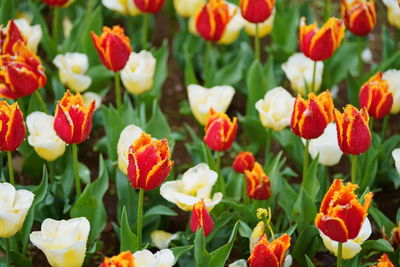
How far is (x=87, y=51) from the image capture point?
10.1ft

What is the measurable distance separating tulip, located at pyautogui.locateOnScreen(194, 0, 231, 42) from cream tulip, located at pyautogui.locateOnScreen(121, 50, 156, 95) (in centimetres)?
21

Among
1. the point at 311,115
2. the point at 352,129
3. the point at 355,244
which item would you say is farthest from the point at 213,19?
the point at 355,244

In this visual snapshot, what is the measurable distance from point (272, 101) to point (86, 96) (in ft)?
2.41

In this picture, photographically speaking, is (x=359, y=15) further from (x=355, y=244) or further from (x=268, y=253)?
(x=268, y=253)

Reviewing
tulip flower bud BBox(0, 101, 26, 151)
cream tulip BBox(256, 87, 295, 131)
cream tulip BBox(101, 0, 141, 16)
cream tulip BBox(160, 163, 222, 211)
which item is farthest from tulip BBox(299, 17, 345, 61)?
tulip flower bud BBox(0, 101, 26, 151)

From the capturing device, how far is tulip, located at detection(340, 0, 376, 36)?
107 inches

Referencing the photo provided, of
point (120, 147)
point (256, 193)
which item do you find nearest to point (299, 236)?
point (256, 193)

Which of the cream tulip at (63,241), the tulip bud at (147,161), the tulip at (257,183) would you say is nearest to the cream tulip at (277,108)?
the tulip at (257,183)

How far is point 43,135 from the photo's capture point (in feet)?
8.10

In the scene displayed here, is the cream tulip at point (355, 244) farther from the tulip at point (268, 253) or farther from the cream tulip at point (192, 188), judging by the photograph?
the cream tulip at point (192, 188)

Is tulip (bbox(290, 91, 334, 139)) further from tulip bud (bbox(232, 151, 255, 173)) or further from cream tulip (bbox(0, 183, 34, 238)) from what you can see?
cream tulip (bbox(0, 183, 34, 238))

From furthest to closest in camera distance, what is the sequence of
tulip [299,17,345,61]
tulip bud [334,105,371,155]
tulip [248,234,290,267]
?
tulip [299,17,345,61] → tulip bud [334,105,371,155] → tulip [248,234,290,267]

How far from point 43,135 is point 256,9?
0.83 m

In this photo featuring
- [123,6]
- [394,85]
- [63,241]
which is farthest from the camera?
[123,6]
